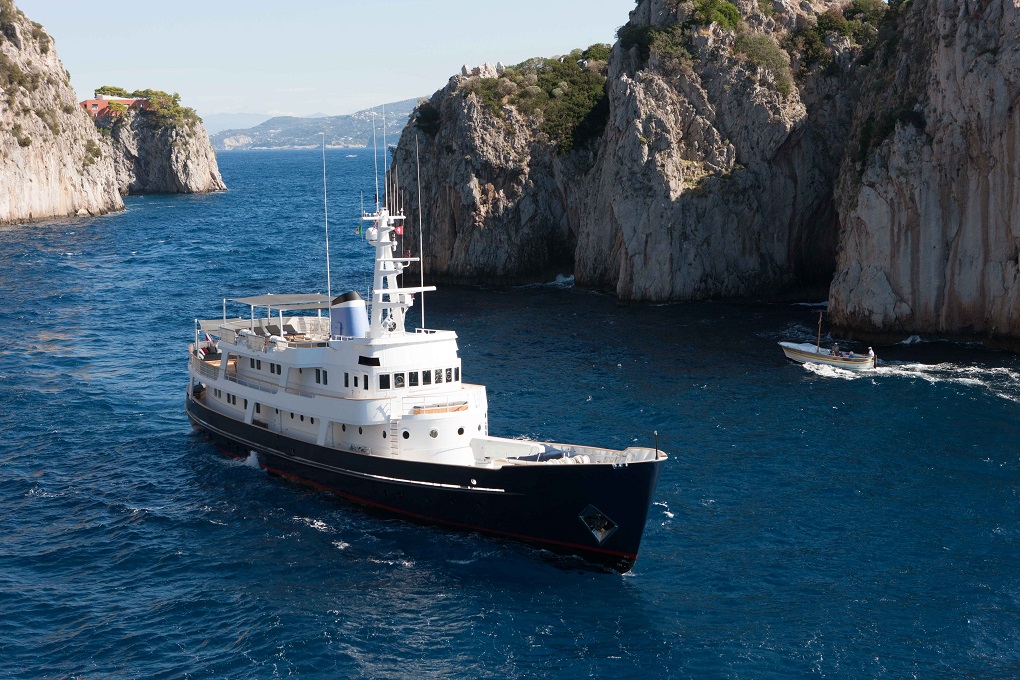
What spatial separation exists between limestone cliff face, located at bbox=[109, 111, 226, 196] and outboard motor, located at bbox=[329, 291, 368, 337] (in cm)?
15156

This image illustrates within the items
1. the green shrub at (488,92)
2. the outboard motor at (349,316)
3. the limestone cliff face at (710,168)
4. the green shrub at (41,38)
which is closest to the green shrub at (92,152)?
the green shrub at (41,38)

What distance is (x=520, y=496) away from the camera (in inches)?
1352

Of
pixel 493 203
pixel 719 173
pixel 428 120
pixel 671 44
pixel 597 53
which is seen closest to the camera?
pixel 719 173

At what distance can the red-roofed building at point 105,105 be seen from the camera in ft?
592

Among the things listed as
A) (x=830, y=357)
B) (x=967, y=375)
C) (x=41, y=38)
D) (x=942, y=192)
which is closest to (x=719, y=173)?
(x=942, y=192)

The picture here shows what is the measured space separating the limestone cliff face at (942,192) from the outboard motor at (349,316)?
115ft

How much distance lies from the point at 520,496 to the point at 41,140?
397 ft

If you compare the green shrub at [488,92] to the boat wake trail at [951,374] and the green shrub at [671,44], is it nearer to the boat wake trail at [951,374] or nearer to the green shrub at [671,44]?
the green shrub at [671,44]

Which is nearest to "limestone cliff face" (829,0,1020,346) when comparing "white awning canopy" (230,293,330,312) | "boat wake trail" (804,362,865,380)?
"boat wake trail" (804,362,865,380)

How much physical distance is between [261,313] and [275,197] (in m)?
106

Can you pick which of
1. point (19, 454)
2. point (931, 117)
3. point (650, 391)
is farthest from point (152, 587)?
point (931, 117)

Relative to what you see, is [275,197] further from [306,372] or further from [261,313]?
[306,372]

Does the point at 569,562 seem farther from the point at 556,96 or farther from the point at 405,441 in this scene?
the point at 556,96

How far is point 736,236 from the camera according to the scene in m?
71.9
